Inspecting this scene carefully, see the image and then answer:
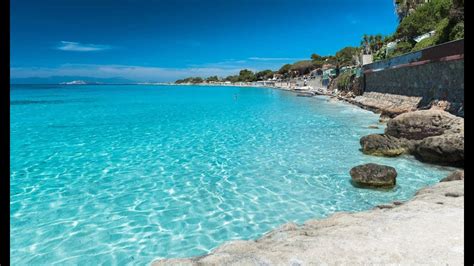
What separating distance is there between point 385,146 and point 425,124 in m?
1.60

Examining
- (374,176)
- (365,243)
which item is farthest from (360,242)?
(374,176)

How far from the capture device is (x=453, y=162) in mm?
8609

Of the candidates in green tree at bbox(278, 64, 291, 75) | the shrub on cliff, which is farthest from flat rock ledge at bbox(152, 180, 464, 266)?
green tree at bbox(278, 64, 291, 75)

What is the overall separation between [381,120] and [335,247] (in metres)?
15.3

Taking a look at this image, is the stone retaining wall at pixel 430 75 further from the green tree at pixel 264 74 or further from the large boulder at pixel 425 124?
the green tree at pixel 264 74

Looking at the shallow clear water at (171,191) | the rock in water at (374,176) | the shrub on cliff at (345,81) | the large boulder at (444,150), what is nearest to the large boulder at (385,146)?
the shallow clear water at (171,191)

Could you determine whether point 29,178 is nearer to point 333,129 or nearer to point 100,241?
point 100,241

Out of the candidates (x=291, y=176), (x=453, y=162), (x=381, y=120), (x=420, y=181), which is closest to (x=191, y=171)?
(x=291, y=176)

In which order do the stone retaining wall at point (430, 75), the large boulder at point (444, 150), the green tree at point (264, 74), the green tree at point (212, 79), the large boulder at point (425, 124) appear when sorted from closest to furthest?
the large boulder at point (444, 150)
the large boulder at point (425, 124)
the stone retaining wall at point (430, 75)
the green tree at point (264, 74)
the green tree at point (212, 79)

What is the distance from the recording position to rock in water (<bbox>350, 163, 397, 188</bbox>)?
7.21 metres

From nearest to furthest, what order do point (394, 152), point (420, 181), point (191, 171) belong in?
point (420, 181) < point (191, 171) < point (394, 152)

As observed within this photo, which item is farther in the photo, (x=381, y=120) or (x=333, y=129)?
(x=381, y=120)

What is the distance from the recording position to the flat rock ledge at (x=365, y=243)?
3.16 metres

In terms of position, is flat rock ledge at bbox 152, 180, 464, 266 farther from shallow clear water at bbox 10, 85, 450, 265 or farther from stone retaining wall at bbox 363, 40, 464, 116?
stone retaining wall at bbox 363, 40, 464, 116
